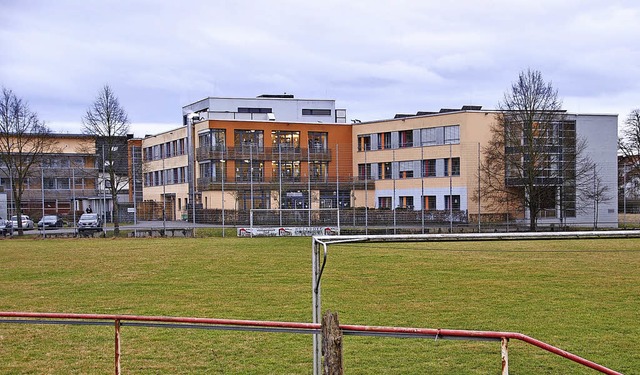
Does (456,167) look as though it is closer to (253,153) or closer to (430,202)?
(430,202)

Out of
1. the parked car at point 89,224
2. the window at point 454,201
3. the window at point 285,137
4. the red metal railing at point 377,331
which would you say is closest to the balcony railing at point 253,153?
the window at point 285,137

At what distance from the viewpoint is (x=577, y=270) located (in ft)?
65.3

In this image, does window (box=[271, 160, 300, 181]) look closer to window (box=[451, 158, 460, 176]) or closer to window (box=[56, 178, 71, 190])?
window (box=[451, 158, 460, 176])

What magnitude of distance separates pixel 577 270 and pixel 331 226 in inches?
796

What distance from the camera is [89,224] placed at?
42.2 metres

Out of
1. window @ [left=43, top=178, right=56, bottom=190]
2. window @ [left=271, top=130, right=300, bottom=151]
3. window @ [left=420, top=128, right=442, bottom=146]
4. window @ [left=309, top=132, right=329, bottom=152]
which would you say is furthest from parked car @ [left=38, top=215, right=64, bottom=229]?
window @ [left=420, top=128, right=442, bottom=146]

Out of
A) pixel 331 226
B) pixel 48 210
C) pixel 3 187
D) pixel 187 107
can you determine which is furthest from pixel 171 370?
pixel 187 107

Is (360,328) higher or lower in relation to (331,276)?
higher

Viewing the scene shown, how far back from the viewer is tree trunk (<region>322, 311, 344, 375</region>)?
532cm

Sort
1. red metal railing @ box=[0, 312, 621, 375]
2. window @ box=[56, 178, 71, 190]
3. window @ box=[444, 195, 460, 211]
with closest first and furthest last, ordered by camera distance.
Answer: red metal railing @ box=[0, 312, 621, 375]
window @ box=[56, 178, 71, 190]
window @ box=[444, 195, 460, 211]

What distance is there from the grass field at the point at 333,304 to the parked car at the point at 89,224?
12.9 meters

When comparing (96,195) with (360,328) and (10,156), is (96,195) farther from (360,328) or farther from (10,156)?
(360,328)

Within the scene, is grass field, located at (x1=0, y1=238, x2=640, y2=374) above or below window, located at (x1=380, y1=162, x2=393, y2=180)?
below

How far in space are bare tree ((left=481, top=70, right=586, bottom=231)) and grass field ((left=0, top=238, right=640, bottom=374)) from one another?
16.3m
